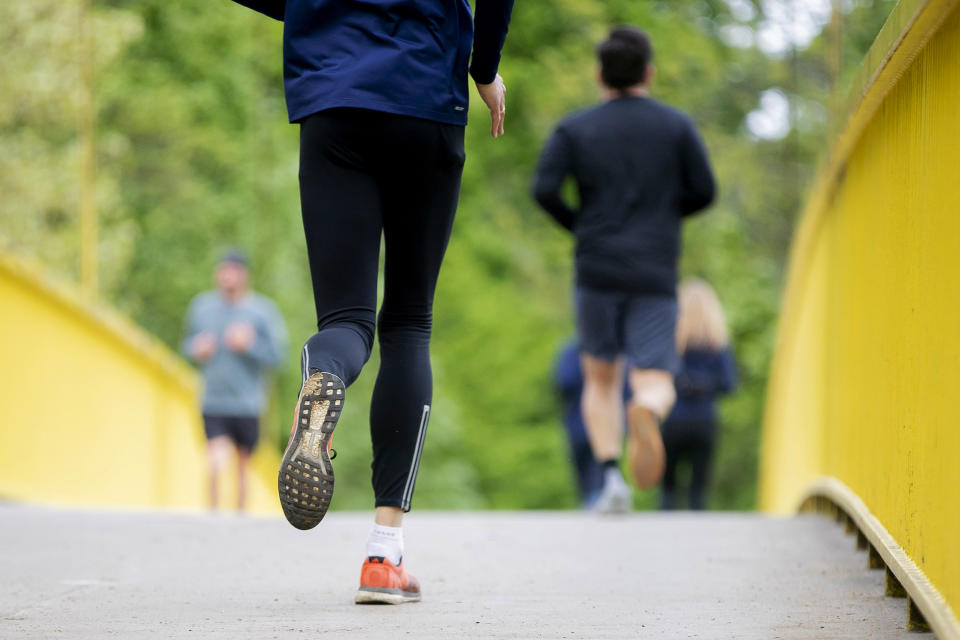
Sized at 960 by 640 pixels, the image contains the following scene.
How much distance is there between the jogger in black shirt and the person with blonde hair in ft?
9.79

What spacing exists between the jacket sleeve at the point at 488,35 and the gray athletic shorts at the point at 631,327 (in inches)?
144

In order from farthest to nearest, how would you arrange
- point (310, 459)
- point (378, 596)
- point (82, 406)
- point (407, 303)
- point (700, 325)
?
point (82, 406) → point (700, 325) → point (407, 303) → point (378, 596) → point (310, 459)

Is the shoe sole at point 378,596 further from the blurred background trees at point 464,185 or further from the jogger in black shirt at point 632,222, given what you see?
the blurred background trees at point 464,185

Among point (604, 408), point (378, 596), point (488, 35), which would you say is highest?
point (488, 35)

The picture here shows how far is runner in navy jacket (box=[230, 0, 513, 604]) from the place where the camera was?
3.83m

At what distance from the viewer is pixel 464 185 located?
27.2m

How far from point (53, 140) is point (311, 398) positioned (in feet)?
54.9

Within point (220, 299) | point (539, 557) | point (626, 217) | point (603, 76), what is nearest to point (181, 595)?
point (539, 557)

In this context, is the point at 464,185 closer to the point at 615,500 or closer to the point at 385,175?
the point at 615,500

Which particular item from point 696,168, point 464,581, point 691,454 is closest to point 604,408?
point 696,168

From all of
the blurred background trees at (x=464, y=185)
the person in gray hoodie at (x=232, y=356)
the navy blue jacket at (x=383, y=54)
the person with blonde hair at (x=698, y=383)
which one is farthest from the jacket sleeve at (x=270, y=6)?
the blurred background trees at (x=464, y=185)

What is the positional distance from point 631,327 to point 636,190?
0.64 meters

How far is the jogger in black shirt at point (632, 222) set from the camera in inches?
298

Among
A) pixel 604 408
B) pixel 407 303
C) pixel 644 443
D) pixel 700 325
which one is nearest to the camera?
pixel 407 303
